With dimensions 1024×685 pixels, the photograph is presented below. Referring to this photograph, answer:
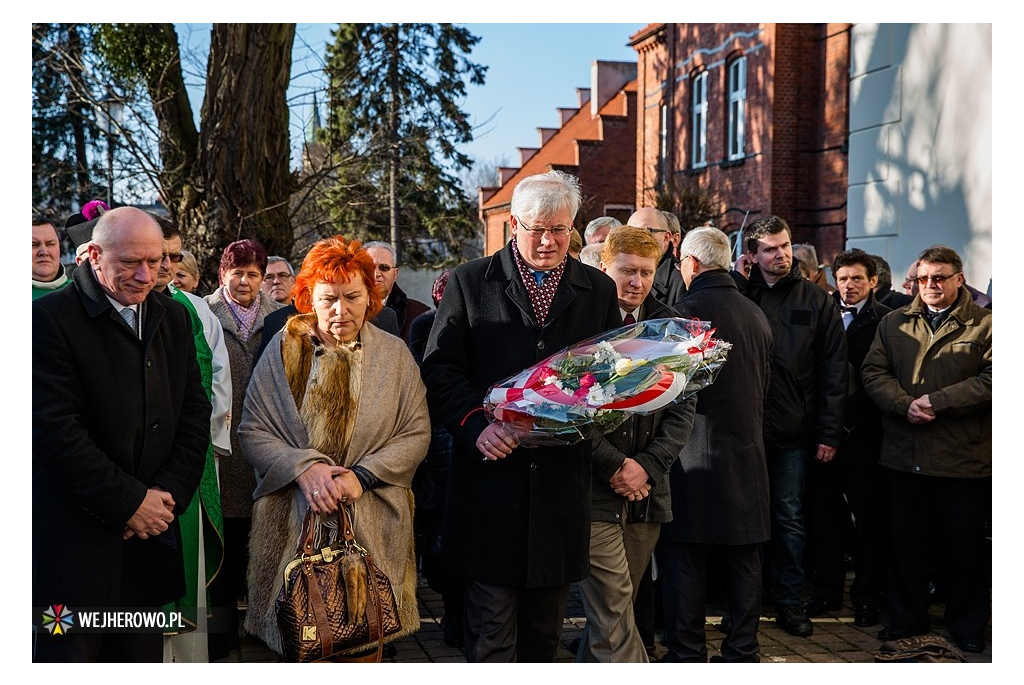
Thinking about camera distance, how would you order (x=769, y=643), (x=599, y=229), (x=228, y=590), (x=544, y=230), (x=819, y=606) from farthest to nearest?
(x=599, y=229)
(x=819, y=606)
(x=769, y=643)
(x=228, y=590)
(x=544, y=230)

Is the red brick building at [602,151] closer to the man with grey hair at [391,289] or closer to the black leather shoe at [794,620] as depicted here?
the man with grey hair at [391,289]

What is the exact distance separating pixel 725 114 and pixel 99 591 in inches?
780

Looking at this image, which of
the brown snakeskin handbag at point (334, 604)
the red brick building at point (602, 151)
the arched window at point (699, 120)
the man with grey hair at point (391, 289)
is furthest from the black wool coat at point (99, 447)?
the red brick building at point (602, 151)

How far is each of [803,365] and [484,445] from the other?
290 cm

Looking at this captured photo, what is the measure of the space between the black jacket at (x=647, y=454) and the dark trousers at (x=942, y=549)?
1.79 metres

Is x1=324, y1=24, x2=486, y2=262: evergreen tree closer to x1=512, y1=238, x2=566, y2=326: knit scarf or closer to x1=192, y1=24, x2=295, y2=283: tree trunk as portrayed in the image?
x1=192, y1=24, x2=295, y2=283: tree trunk

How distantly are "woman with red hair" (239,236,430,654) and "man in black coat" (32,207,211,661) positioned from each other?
38 cm

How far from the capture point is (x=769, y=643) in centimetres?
563

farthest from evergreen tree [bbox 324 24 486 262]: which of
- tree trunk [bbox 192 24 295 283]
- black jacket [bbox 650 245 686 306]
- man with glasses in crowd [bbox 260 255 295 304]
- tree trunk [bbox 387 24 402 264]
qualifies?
black jacket [bbox 650 245 686 306]

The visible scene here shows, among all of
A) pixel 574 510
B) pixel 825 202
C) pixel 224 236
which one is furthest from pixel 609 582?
pixel 825 202

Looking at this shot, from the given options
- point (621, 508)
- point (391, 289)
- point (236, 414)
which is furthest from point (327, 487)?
point (391, 289)

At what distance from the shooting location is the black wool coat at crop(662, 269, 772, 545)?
A: 500 centimetres

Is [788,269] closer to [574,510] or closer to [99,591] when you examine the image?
[574,510]

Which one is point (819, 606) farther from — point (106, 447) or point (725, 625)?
point (106, 447)
